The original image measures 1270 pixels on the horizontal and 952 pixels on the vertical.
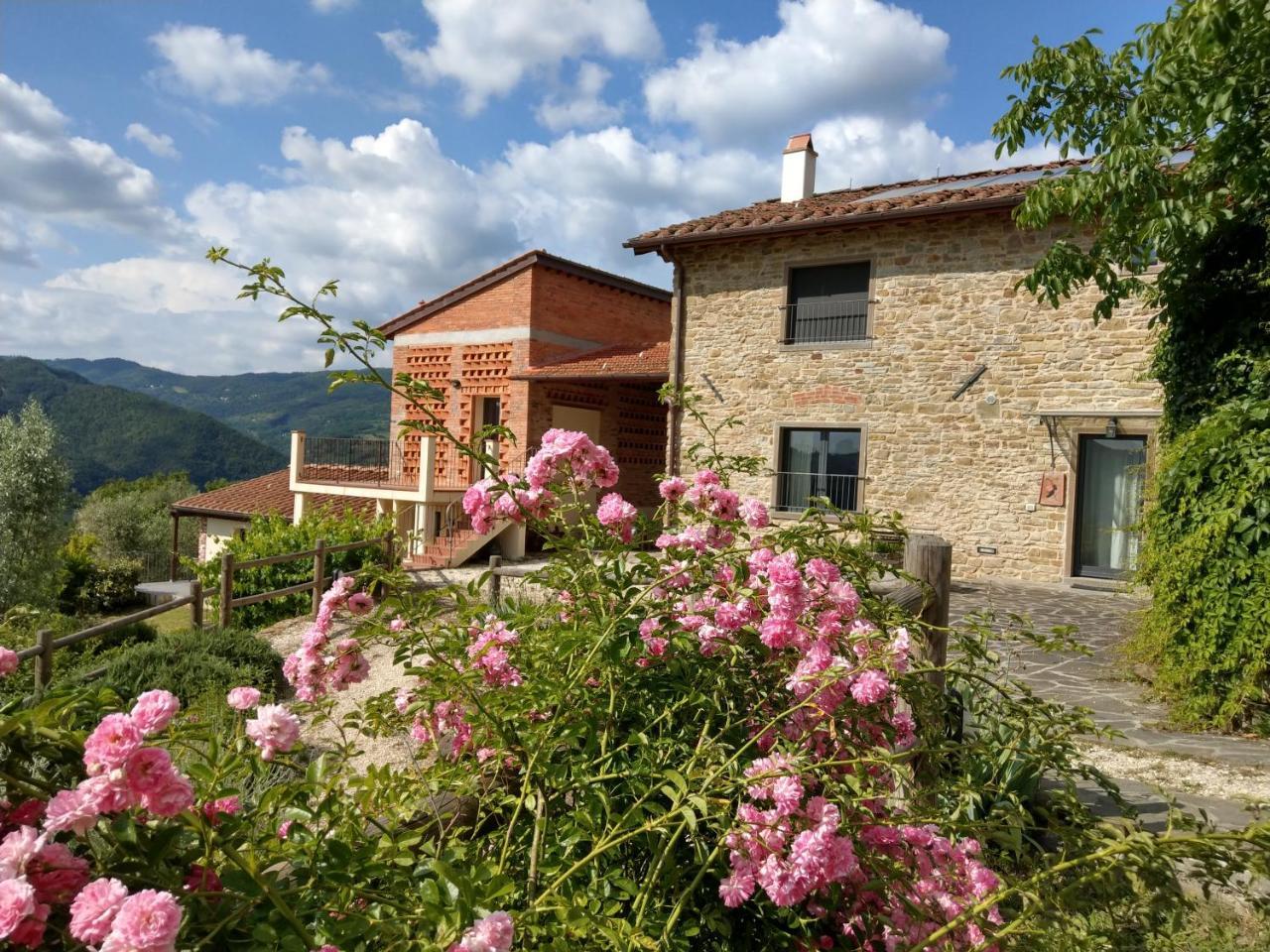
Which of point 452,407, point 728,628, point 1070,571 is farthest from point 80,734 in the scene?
point 452,407

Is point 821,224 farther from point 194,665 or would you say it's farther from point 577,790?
point 577,790

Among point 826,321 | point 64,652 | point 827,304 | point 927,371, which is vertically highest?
point 827,304

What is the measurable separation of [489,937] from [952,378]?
11397 millimetres

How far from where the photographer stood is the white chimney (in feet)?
45.6

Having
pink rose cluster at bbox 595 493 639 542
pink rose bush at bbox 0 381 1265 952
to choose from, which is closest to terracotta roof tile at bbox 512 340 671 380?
pink rose cluster at bbox 595 493 639 542

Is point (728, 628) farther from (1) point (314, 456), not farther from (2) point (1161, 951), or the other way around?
(1) point (314, 456)

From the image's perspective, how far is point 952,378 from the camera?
36.5 feet

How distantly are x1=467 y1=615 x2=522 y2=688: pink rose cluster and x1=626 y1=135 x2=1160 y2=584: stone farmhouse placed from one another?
969 cm

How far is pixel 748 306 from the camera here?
1261 cm

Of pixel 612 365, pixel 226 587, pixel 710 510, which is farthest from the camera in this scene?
pixel 612 365

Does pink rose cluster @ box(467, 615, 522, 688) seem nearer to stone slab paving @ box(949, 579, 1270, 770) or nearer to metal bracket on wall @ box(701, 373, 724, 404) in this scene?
stone slab paving @ box(949, 579, 1270, 770)

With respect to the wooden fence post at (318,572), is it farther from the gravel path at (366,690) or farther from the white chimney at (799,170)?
the white chimney at (799,170)

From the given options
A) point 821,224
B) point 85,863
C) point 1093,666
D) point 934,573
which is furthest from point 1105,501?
point 85,863

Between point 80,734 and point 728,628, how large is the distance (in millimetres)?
1226
